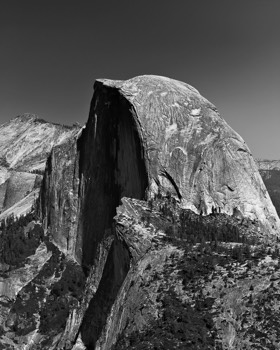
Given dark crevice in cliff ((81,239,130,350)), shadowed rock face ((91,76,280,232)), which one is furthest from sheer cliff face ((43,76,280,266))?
dark crevice in cliff ((81,239,130,350))

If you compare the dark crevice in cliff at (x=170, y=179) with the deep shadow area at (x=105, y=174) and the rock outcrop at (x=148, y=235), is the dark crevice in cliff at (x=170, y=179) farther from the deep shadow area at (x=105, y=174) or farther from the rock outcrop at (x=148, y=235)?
the deep shadow area at (x=105, y=174)

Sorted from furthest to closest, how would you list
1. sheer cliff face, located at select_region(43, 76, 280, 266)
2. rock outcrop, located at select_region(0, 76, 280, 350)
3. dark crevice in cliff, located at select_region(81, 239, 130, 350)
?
sheer cliff face, located at select_region(43, 76, 280, 266) → dark crevice in cliff, located at select_region(81, 239, 130, 350) → rock outcrop, located at select_region(0, 76, 280, 350)

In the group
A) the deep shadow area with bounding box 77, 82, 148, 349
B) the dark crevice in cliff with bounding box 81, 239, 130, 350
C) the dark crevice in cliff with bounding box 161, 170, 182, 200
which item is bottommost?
the dark crevice in cliff with bounding box 81, 239, 130, 350

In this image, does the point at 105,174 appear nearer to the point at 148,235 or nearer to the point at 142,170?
the point at 142,170

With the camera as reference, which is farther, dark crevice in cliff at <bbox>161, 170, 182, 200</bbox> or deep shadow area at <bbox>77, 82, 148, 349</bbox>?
dark crevice in cliff at <bbox>161, 170, 182, 200</bbox>

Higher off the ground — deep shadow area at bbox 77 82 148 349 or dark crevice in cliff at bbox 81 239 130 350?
deep shadow area at bbox 77 82 148 349

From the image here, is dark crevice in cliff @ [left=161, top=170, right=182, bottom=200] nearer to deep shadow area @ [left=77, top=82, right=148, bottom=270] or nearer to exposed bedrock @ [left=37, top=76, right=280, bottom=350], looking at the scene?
exposed bedrock @ [left=37, top=76, right=280, bottom=350]

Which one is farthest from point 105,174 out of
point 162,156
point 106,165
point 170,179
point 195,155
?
point 195,155

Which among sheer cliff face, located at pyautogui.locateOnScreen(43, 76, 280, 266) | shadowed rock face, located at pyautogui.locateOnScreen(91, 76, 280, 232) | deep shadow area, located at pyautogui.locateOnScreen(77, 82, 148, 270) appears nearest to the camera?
shadowed rock face, located at pyautogui.locateOnScreen(91, 76, 280, 232)

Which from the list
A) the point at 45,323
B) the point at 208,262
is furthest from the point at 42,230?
the point at 208,262
